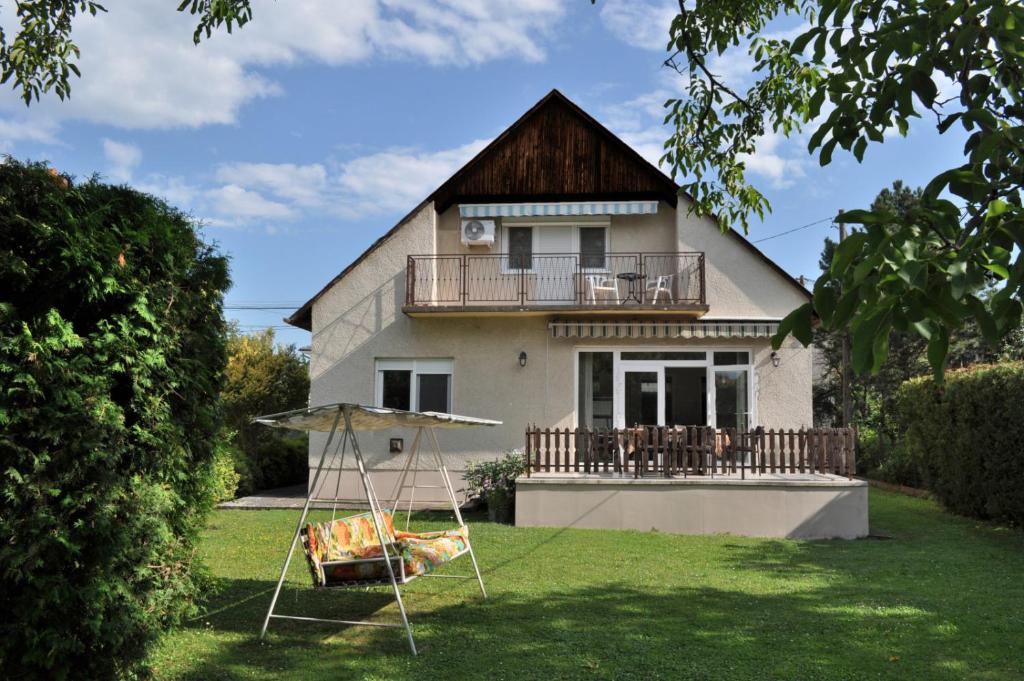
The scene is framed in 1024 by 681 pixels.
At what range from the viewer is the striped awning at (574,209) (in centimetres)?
1789

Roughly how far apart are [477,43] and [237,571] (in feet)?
23.2

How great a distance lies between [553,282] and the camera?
18.4m

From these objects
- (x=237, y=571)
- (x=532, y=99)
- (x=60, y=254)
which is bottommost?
(x=237, y=571)

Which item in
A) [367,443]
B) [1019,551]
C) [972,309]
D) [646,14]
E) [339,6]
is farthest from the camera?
[367,443]

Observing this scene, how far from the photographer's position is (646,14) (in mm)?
9023

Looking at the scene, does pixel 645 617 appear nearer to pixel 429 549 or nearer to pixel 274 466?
pixel 429 549

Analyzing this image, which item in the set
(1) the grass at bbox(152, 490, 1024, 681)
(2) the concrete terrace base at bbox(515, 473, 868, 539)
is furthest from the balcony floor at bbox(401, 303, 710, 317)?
(1) the grass at bbox(152, 490, 1024, 681)

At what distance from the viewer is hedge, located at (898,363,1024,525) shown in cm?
1357

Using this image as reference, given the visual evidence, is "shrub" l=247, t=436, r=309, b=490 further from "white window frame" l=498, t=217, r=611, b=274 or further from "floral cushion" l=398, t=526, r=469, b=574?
"floral cushion" l=398, t=526, r=469, b=574

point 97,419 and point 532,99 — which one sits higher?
point 532,99

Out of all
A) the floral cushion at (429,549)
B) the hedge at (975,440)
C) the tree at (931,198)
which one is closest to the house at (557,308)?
the hedge at (975,440)

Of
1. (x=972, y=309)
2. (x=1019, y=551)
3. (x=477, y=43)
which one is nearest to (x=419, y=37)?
(x=477, y=43)

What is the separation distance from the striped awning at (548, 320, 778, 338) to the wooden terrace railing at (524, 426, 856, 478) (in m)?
3.09

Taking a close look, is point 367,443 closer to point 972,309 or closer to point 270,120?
point 270,120
